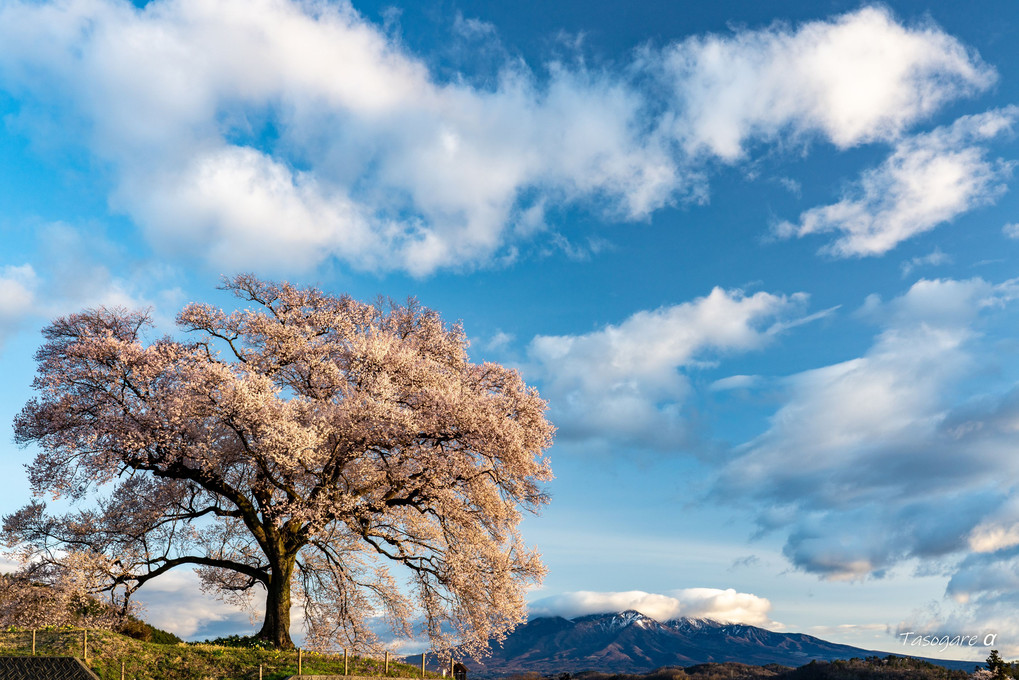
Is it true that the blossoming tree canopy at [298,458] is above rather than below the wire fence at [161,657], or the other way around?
above

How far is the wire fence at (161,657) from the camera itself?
2530cm

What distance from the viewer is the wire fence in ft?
83.0

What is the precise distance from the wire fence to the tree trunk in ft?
5.17

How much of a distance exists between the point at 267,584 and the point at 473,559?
9275 mm

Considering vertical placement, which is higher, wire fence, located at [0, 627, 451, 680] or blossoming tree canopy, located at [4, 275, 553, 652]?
blossoming tree canopy, located at [4, 275, 553, 652]

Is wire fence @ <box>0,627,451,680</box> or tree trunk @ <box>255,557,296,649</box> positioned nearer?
wire fence @ <box>0,627,451,680</box>

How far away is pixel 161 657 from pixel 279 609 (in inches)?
205

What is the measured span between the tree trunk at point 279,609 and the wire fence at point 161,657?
158 cm

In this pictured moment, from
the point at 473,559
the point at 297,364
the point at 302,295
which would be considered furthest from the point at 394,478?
the point at 302,295

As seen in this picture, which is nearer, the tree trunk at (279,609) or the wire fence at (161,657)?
the wire fence at (161,657)

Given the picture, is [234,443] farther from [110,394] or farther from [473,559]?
[473,559]

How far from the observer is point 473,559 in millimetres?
30156

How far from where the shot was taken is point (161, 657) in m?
26.2

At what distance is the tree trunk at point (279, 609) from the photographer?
3003 cm
